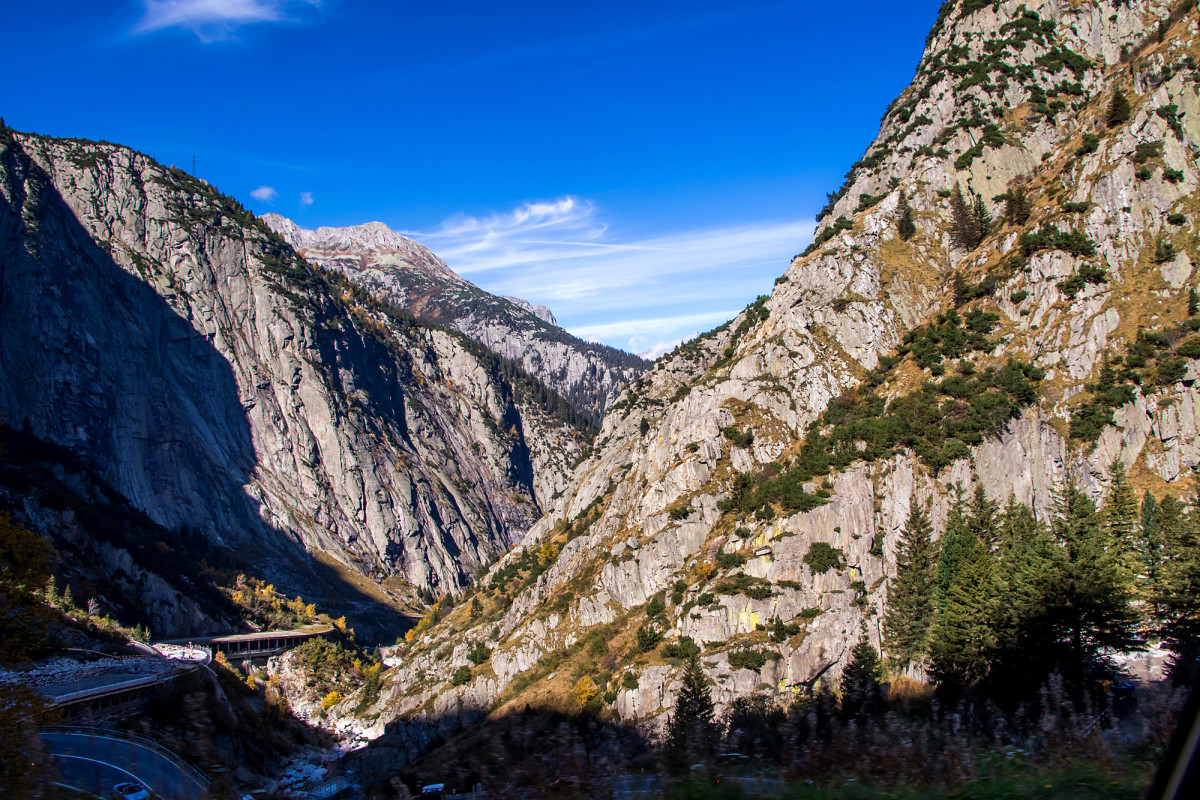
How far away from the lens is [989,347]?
173ft

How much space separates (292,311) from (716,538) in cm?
15638

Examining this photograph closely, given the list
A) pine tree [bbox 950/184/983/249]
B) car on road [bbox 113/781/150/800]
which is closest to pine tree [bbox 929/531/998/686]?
car on road [bbox 113/781/150/800]

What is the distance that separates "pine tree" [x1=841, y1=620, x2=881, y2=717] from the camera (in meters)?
13.6

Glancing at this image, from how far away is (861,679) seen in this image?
18422 millimetres

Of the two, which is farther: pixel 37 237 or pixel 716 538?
pixel 37 237

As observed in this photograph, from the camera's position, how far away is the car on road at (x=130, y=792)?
9.32 meters

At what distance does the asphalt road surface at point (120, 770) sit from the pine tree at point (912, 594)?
34.4m

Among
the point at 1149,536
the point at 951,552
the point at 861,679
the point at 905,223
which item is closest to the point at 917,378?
the point at 951,552

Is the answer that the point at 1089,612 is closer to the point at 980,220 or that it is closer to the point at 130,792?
the point at 130,792

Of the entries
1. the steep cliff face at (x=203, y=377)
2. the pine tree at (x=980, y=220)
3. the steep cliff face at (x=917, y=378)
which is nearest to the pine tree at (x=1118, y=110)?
the steep cliff face at (x=917, y=378)

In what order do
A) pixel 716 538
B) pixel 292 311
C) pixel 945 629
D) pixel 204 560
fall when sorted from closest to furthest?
pixel 945 629, pixel 716 538, pixel 204 560, pixel 292 311

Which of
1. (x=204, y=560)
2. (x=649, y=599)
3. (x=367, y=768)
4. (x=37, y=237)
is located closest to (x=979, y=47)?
(x=649, y=599)

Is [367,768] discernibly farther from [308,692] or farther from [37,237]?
[37,237]

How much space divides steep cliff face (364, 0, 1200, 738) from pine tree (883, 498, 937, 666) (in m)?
1.92
